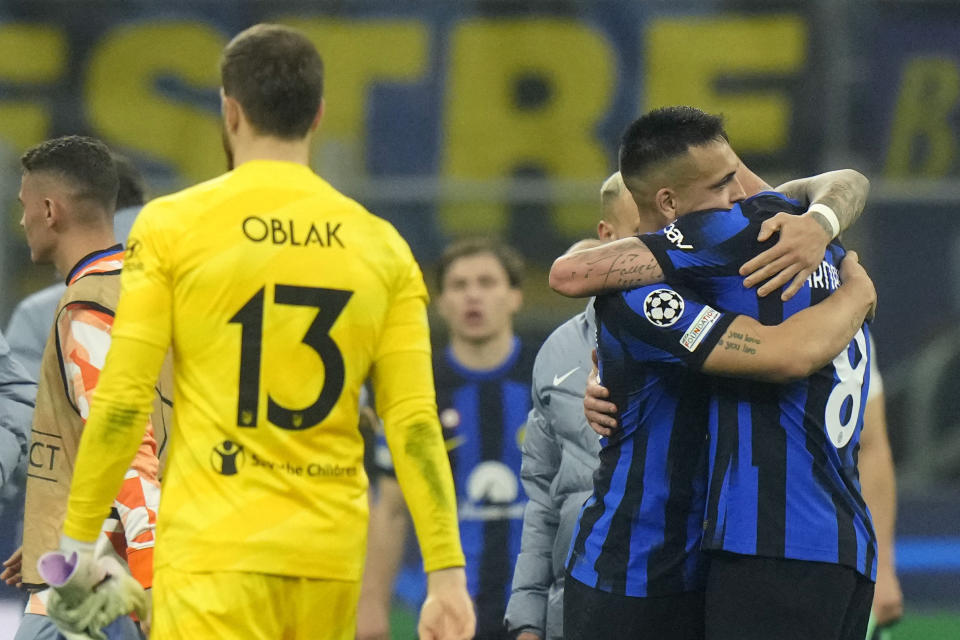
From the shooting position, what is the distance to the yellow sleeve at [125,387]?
331 centimetres

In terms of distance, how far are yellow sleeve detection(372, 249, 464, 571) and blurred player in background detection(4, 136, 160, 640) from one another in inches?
35.3

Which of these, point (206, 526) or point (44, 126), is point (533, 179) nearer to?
point (44, 126)

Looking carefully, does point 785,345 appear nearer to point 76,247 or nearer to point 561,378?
point 561,378

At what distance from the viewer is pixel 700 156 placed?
387cm

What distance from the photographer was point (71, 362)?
14.1ft

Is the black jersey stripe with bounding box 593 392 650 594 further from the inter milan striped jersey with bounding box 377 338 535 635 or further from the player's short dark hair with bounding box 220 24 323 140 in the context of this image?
the inter milan striped jersey with bounding box 377 338 535 635

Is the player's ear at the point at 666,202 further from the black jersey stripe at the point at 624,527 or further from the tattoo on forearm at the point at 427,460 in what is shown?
the tattoo on forearm at the point at 427,460

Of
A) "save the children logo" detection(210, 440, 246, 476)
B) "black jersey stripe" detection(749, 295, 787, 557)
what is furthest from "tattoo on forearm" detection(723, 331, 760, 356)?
"save the children logo" detection(210, 440, 246, 476)

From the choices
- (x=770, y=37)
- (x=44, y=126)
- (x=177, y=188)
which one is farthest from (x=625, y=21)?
(x=44, y=126)

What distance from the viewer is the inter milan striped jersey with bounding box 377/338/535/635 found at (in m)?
5.74

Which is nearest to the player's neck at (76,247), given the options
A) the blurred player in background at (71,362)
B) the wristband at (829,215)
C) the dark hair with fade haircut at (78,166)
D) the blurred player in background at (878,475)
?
the blurred player in background at (71,362)

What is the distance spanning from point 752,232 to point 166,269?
140 centimetres

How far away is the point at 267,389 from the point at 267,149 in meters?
0.56

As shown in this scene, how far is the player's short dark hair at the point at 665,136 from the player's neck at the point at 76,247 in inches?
66.4
